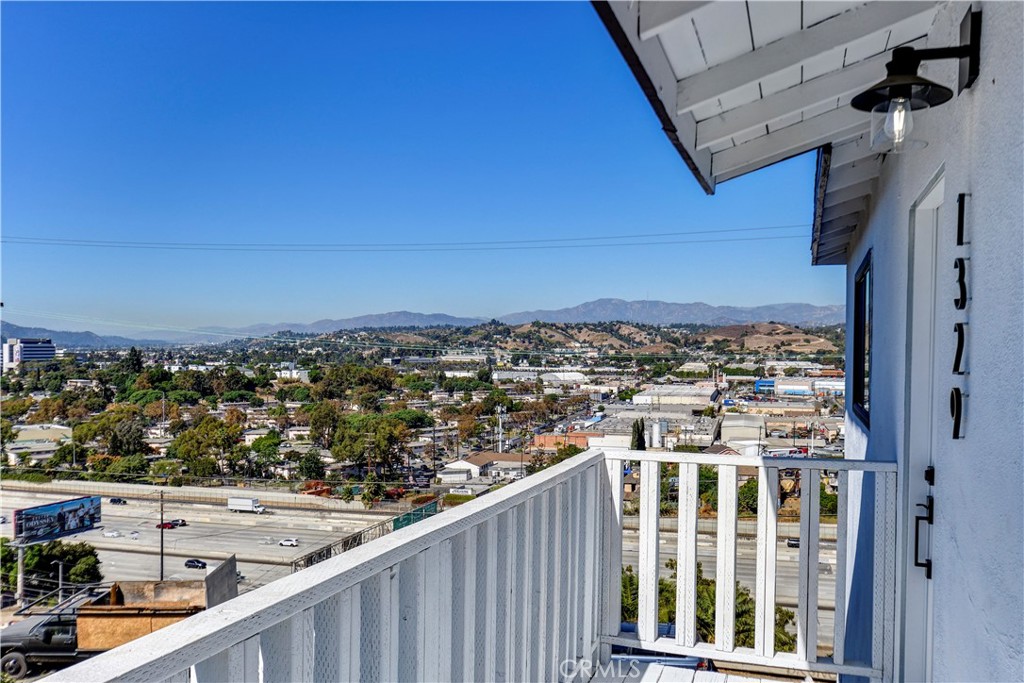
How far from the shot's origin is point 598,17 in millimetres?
1299

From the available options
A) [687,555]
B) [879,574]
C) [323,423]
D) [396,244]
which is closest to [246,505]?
[323,423]

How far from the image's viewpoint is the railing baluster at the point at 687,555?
2533 millimetres

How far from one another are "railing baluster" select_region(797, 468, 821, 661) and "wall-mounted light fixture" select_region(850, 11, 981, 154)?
1304 mm

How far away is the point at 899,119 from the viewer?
5.10 feet

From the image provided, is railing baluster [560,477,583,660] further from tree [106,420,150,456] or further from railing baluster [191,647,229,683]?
tree [106,420,150,456]

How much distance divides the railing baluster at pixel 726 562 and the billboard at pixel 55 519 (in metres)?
12.4

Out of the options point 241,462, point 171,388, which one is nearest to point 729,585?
point 241,462

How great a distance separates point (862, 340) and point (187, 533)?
40.9 feet

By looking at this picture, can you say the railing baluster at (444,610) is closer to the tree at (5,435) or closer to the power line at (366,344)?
the power line at (366,344)

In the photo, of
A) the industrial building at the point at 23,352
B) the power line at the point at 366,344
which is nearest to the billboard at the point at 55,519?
the industrial building at the point at 23,352

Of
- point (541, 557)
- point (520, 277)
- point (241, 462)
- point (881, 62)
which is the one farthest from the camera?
point (520, 277)

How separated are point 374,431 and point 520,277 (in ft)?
140

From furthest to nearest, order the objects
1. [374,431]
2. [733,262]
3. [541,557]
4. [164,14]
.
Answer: [733,262], [164,14], [374,431], [541,557]

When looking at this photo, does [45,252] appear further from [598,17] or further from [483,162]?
[598,17]
